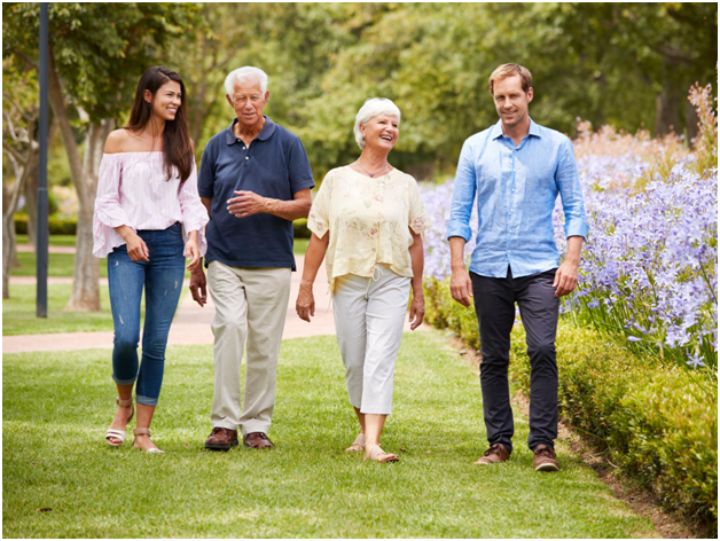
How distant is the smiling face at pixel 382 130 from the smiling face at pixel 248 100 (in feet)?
2.06

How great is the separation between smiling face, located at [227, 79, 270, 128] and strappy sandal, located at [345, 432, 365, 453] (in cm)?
182

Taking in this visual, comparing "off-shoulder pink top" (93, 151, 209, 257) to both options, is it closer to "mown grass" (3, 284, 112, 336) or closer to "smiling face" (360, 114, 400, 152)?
"smiling face" (360, 114, 400, 152)

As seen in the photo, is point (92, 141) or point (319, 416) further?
point (92, 141)

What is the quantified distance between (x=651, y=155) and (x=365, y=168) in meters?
8.44

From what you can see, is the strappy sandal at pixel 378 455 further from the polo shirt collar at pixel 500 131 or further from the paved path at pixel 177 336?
the paved path at pixel 177 336

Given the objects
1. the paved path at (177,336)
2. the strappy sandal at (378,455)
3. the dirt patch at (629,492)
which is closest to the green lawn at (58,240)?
the paved path at (177,336)

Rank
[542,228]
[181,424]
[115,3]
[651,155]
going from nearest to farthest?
[542,228]
[181,424]
[651,155]
[115,3]

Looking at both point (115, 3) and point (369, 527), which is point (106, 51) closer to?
point (115, 3)

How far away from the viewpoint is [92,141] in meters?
18.0

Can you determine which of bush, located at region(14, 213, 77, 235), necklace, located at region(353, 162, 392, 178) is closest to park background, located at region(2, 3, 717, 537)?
necklace, located at region(353, 162, 392, 178)

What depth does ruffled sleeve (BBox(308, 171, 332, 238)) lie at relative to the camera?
21.2 ft

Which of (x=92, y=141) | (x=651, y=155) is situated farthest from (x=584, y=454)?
(x=92, y=141)

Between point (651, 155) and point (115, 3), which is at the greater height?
point (115, 3)

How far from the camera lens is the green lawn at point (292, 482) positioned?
4.98 meters
